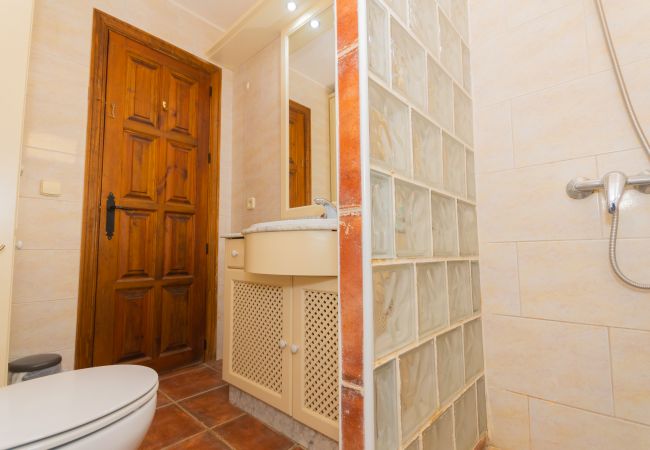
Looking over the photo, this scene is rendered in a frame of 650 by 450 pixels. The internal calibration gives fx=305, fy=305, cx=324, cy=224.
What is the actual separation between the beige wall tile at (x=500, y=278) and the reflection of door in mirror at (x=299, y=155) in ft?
3.28

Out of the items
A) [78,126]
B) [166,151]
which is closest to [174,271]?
[166,151]

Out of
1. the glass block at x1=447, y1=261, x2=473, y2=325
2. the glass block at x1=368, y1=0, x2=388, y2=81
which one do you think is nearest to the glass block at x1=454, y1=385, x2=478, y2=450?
the glass block at x1=447, y1=261, x2=473, y2=325

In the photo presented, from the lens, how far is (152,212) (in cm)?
195

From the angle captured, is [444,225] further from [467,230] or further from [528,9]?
[528,9]

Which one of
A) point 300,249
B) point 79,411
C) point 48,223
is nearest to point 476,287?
point 300,249

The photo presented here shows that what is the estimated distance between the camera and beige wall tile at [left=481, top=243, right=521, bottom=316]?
43.5 inches

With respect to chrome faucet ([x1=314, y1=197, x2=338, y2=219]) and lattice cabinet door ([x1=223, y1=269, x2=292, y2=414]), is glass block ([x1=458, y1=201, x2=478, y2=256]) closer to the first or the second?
chrome faucet ([x1=314, y1=197, x2=338, y2=219])

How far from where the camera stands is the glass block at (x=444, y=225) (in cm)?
89

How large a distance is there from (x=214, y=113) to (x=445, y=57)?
180cm

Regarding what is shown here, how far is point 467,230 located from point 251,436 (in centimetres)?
122

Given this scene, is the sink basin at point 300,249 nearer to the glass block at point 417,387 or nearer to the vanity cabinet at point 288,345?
the vanity cabinet at point 288,345

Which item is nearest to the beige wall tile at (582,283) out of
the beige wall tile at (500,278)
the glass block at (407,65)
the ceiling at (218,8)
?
the beige wall tile at (500,278)

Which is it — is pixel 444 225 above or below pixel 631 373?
above

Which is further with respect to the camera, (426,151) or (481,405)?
(481,405)
